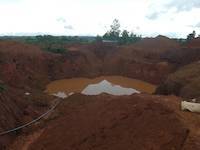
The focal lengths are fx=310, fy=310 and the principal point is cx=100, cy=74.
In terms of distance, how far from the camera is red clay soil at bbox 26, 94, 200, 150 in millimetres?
9516

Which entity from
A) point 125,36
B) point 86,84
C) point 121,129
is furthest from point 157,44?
point 121,129

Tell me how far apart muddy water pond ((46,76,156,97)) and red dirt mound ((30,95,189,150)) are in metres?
12.8

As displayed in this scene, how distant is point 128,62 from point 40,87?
12.0 m

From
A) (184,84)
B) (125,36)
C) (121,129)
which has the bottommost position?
(184,84)

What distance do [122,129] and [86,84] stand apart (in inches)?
771

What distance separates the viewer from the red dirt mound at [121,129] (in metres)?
9.58

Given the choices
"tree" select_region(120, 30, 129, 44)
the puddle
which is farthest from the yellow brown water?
"tree" select_region(120, 30, 129, 44)

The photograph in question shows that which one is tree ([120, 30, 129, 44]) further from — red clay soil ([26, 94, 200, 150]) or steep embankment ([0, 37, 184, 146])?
red clay soil ([26, 94, 200, 150])

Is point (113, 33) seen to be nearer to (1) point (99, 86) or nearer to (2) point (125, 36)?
(2) point (125, 36)

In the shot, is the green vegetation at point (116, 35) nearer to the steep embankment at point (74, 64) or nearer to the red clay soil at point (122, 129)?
the steep embankment at point (74, 64)

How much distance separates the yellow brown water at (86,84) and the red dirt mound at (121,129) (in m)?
13.7

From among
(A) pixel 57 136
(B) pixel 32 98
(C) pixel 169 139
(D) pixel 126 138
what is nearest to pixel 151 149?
(C) pixel 169 139

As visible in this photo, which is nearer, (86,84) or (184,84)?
(184,84)

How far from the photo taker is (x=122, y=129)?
11.0m
